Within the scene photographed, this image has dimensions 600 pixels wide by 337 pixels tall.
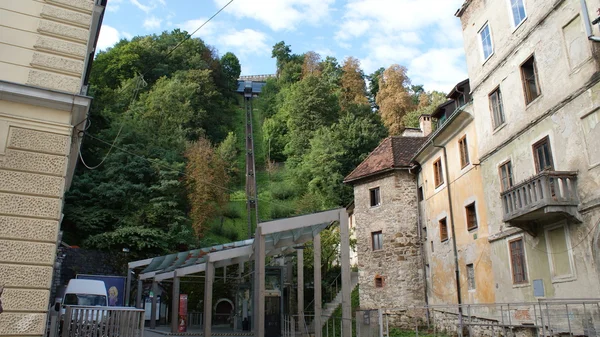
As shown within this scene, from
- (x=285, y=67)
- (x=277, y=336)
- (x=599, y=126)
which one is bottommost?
(x=277, y=336)

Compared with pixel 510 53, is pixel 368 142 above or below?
above

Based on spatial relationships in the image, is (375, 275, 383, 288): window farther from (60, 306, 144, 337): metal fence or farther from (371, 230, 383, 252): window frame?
(60, 306, 144, 337): metal fence

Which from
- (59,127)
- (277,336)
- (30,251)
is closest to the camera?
(30,251)

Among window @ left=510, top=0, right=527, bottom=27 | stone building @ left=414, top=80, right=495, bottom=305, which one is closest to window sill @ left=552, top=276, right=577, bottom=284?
stone building @ left=414, top=80, right=495, bottom=305

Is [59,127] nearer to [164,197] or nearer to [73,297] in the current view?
[73,297]

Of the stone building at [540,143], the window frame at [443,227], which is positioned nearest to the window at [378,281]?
the window frame at [443,227]

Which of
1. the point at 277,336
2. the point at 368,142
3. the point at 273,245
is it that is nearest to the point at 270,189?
the point at 368,142

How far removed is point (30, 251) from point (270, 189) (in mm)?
40747

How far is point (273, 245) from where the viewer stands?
1658 cm

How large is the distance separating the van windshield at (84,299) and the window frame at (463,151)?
1590 centimetres

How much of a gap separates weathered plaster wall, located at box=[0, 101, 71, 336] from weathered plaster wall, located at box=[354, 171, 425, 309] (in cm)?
1935

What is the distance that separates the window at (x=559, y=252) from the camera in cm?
1315

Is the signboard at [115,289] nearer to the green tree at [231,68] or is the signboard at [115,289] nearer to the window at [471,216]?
the window at [471,216]

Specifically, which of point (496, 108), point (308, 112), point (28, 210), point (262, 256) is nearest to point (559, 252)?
point (496, 108)
